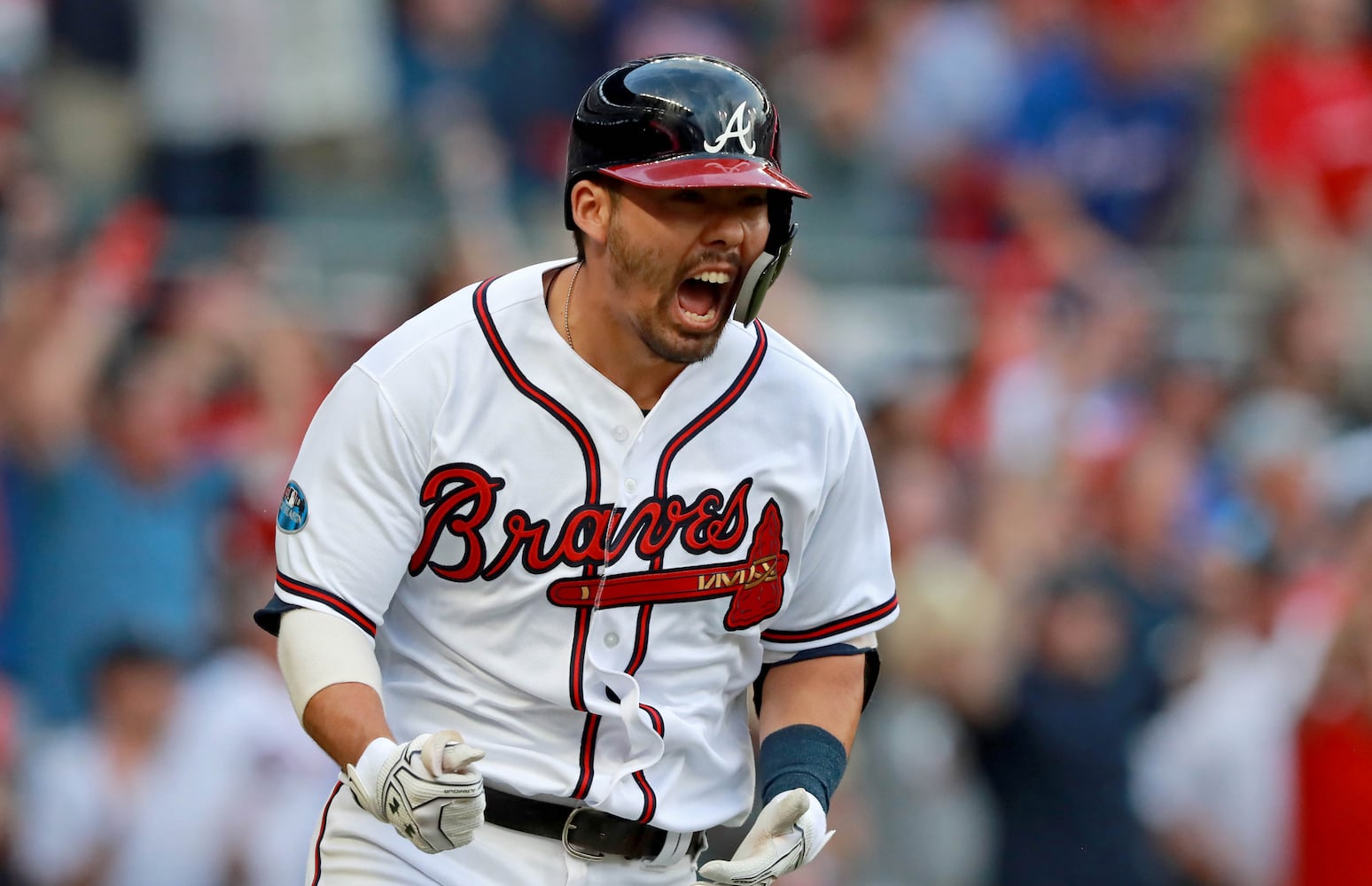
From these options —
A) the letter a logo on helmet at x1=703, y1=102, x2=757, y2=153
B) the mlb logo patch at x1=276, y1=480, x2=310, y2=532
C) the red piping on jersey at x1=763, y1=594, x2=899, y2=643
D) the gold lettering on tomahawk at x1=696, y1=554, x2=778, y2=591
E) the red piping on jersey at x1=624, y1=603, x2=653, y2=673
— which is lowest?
the red piping on jersey at x1=763, y1=594, x2=899, y2=643

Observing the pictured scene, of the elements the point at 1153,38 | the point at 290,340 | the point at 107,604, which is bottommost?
the point at 107,604

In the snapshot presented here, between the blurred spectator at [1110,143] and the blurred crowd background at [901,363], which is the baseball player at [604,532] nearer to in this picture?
the blurred crowd background at [901,363]

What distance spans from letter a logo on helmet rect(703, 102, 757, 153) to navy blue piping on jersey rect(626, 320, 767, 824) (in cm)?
44

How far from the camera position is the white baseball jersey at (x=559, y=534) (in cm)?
350

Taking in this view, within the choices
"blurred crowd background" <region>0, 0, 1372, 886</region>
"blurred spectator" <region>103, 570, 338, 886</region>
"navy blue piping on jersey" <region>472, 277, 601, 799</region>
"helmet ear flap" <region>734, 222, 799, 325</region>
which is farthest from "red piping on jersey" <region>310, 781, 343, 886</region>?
"blurred spectator" <region>103, 570, 338, 886</region>

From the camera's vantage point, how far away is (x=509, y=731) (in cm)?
361

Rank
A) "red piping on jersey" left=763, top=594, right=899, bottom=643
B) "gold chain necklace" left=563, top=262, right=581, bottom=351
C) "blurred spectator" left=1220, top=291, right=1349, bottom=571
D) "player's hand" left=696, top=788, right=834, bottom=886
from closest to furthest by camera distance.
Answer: "player's hand" left=696, top=788, right=834, bottom=886
"gold chain necklace" left=563, top=262, right=581, bottom=351
"red piping on jersey" left=763, top=594, right=899, bottom=643
"blurred spectator" left=1220, top=291, right=1349, bottom=571

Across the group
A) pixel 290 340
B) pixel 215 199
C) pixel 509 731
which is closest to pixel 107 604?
pixel 290 340

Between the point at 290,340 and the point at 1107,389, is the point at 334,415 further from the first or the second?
the point at 1107,389

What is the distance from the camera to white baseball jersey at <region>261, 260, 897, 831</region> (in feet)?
11.5

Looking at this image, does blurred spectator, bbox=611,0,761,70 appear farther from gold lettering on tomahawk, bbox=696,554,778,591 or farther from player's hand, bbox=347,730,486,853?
player's hand, bbox=347,730,486,853

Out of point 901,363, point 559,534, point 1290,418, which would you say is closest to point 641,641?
point 559,534

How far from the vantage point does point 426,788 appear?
314cm

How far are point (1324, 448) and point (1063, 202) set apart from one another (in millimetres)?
1750
